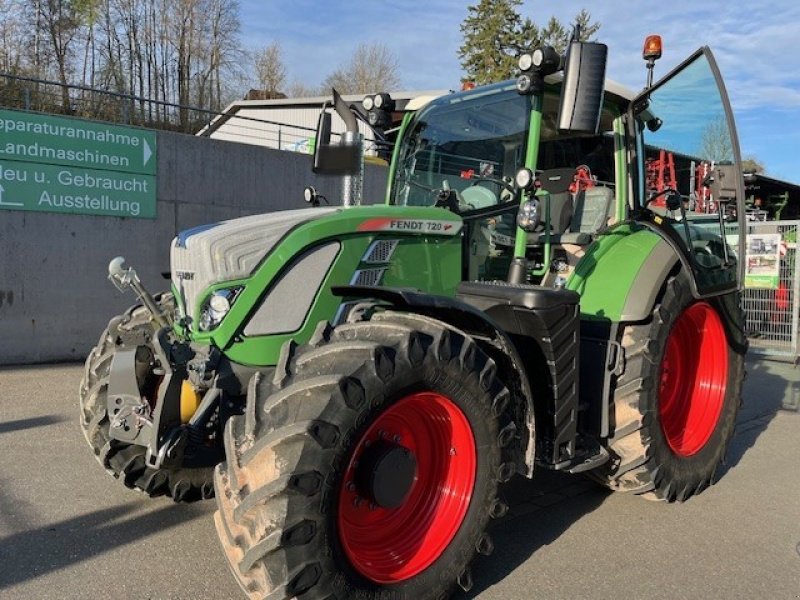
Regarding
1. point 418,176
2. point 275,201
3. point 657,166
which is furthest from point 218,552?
point 275,201

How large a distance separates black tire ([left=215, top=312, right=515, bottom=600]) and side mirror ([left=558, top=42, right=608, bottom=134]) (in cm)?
114

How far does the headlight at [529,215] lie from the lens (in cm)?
328

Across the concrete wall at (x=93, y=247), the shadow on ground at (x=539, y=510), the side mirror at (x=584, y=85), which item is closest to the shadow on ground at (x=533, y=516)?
the shadow on ground at (x=539, y=510)

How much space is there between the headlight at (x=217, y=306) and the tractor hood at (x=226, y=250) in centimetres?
6

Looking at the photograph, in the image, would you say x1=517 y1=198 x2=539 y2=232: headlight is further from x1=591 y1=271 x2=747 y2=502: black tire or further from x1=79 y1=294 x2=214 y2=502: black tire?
x1=79 y1=294 x2=214 y2=502: black tire

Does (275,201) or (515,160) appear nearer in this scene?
(515,160)

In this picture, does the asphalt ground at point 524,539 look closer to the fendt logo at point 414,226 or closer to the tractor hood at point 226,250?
the tractor hood at point 226,250

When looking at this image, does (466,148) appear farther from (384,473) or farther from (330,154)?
(384,473)

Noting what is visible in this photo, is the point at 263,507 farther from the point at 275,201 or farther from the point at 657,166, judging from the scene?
the point at 275,201

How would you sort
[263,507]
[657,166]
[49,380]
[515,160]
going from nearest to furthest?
[263,507] < [515,160] < [657,166] < [49,380]

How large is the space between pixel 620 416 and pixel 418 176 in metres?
1.90

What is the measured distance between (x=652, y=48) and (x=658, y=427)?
2.25m

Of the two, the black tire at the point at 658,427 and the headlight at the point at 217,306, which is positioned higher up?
the headlight at the point at 217,306

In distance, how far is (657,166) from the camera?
186 inches
